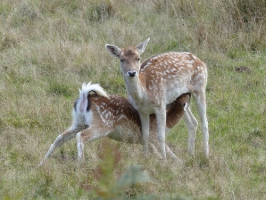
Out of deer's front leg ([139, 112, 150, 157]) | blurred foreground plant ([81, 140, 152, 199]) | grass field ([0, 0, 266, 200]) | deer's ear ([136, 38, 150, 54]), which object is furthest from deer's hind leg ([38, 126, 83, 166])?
blurred foreground plant ([81, 140, 152, 199])

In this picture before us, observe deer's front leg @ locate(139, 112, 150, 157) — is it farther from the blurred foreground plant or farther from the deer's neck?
the blurred foreground plant

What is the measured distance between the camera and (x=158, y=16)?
11.0m

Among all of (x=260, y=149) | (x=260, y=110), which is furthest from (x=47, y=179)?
(x=260, y=110)

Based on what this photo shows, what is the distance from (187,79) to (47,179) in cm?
194

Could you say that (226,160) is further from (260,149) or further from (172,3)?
(172,3)

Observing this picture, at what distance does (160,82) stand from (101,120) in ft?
2.42

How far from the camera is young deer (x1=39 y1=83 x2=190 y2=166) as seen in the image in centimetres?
623

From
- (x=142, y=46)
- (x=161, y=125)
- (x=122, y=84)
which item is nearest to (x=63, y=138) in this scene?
(x=161, y=125)

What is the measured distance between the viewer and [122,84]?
8648 mm

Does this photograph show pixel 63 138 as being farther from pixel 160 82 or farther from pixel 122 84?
pixel 122 84

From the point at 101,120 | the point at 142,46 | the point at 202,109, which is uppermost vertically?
the point at 142,46

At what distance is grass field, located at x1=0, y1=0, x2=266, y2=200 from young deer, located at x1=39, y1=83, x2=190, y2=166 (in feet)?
0.51

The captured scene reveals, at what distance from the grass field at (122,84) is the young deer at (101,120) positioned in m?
0.15

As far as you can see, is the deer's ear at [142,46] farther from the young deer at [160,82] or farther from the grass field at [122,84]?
the grass field at [122,84]
